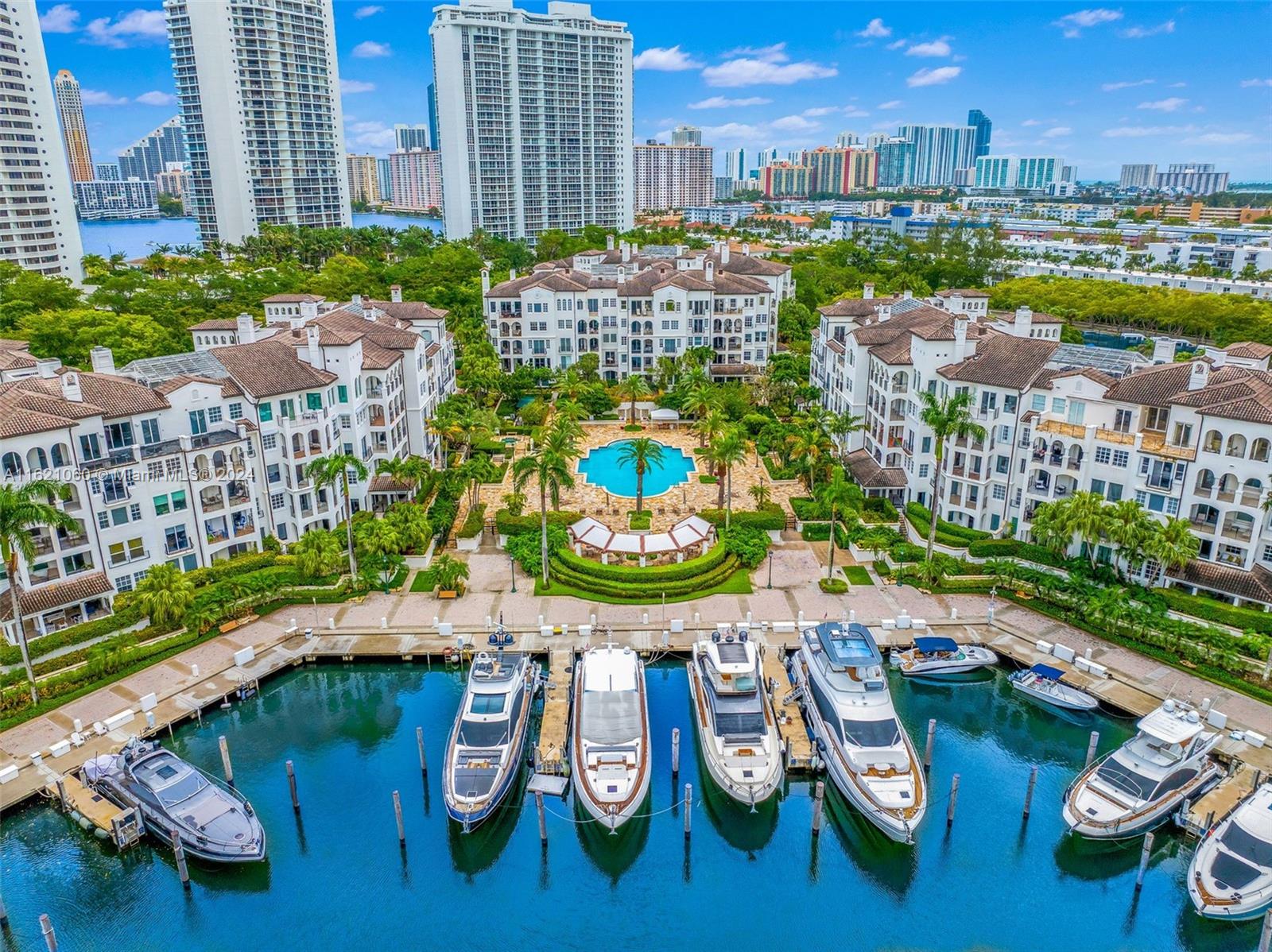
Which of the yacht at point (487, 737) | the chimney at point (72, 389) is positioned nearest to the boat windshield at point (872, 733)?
the yacht at point (487, 737)

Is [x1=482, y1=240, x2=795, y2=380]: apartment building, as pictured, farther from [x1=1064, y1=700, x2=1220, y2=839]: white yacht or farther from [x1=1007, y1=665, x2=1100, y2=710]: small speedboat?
[x1=1064, y1=700, x2=1220, y2=839]: white yacht

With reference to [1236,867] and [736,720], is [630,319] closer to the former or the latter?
[736,720]

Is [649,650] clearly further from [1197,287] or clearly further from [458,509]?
[1197,287]

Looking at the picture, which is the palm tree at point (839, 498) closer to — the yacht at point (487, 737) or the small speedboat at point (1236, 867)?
the yacht at point (487, 737)

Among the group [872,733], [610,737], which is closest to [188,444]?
[610,737]

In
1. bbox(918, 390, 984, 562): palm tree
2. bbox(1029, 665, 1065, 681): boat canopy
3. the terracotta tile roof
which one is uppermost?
the terracotta tile roof

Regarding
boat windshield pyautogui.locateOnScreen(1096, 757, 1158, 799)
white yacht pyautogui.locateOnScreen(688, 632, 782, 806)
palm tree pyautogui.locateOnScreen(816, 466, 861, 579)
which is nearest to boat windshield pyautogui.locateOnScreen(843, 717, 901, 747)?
white yacht pyautogui.locateOnScreen(688, 632, 782, 806)
